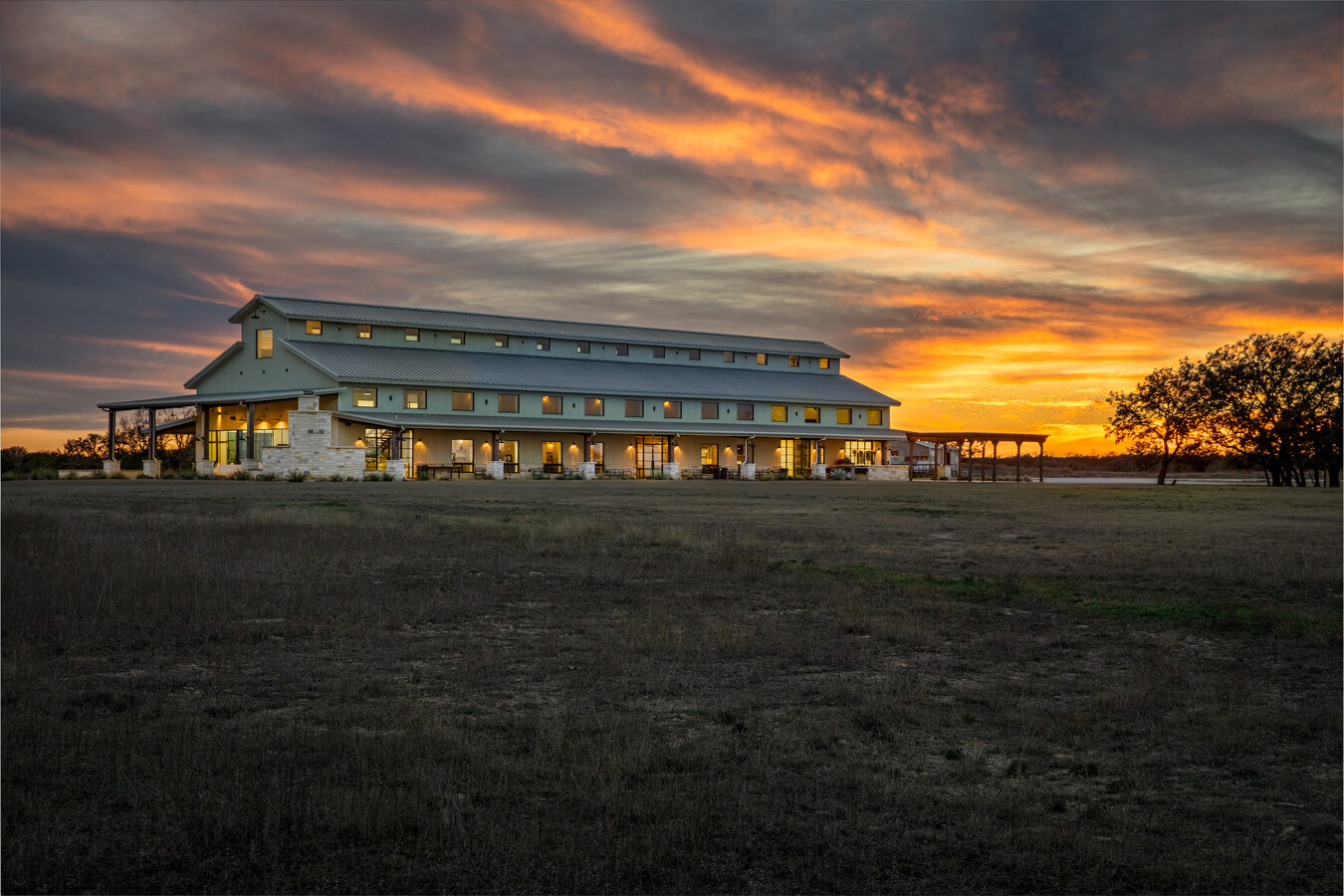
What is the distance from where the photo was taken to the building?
180 feet

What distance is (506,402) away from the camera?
6169 cm

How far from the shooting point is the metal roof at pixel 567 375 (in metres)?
57.7

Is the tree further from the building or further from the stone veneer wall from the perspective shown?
the stone veneer wall

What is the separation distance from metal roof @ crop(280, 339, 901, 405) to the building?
0.17 meters

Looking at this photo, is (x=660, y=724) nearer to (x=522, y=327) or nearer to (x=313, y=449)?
(x=313, y=449)

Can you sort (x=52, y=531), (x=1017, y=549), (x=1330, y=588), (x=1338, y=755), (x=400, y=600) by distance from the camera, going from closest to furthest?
(x=1338, y=755)
(x=400, y=600)
(x=1330, y=588)
(x=52, y=531)
(x=1017, y=549)

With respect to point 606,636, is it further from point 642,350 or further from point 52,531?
point 642,350

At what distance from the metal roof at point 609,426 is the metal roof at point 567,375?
7.60ft

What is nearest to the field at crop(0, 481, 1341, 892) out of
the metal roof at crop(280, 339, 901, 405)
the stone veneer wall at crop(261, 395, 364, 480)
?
the stone veneer wall at crop(261, 395, 364, 480)

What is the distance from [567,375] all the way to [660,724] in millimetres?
59683

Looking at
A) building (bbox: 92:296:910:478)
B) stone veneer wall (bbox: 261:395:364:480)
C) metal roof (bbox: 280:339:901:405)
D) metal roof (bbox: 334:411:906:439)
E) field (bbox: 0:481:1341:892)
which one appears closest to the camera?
field (bbox: 0:481:1341:892)

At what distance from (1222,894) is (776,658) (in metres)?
5.18

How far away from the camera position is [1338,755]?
733 centimetres

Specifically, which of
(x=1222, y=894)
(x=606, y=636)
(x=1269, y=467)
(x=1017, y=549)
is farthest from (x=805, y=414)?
(x=1222, y=894)
